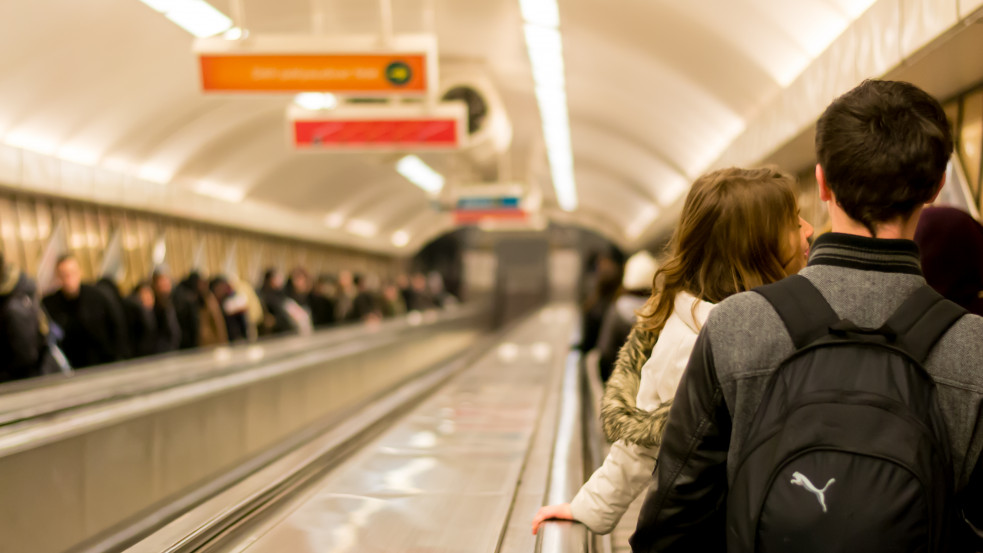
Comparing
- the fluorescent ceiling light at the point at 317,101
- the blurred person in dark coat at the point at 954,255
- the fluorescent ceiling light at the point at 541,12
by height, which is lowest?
the blurred person in dark coat at the point at 954,255

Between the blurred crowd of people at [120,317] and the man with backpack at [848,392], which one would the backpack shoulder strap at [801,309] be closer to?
the man with backpack at [848,392]

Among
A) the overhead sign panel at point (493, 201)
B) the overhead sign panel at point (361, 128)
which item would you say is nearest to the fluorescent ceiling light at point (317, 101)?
the overhead sign panel at point (361, 128)

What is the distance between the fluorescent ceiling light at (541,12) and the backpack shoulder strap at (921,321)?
26.5ft

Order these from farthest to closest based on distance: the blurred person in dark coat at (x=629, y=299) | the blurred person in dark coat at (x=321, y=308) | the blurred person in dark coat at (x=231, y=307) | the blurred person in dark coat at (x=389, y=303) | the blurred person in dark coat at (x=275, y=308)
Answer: the blurred person in dark coat at (x=389, y=303) → the blurred person in dark coat at (x=321, y=308) → the blurred person in dark coat at (x=275, y=308) → the blurred person in dark coat at (x=231, y=307) → the blurred person in dark coat at (x=629, y=299)

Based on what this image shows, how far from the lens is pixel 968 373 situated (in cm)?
162

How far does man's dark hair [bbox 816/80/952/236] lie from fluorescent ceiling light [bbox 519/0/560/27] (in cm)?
793

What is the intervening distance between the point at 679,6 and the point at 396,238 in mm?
24214

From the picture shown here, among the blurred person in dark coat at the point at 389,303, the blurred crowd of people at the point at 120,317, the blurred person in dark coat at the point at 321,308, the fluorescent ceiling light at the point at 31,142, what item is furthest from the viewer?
the blurred person in dark coat at the point at 389,303

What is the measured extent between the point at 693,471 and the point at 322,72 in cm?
613

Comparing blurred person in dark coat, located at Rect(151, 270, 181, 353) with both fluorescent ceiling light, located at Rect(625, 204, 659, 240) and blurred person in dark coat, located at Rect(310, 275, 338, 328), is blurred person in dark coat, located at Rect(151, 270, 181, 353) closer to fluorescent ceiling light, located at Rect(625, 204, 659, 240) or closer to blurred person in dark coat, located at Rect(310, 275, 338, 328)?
blurred person in dark coat, located at Rect(310, 275, 338, 328)

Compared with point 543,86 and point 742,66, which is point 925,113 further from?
point 543,86

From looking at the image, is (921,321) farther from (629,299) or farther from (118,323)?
(118,323)

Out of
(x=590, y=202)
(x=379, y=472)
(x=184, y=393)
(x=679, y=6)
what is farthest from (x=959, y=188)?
(x=590, y=202)

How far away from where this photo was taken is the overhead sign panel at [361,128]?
9586 mm
